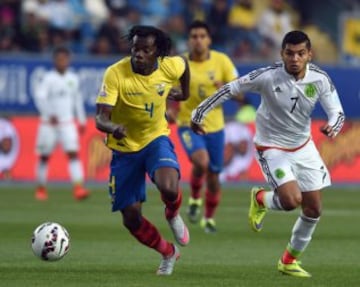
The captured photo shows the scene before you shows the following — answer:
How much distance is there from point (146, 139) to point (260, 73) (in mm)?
1265

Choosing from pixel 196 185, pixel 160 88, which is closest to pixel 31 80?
pixel 196 185

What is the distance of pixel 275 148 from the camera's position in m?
11.8

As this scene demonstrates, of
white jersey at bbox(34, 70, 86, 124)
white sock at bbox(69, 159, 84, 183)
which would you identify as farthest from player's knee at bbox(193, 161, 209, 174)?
white jersey at bbox(34, 70, 86, 124)

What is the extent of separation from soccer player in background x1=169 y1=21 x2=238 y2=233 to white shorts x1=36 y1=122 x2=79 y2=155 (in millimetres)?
5864

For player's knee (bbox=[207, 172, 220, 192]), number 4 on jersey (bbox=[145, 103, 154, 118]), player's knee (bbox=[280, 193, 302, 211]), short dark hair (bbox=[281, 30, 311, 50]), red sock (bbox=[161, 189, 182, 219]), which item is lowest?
player's knee (bbox=[207, 172, 220, 192])

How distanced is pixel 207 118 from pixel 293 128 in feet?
16.8

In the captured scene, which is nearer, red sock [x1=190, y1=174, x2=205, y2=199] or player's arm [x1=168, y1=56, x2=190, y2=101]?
player's arm [x1=168, y1=56, x2=190, y2=101]

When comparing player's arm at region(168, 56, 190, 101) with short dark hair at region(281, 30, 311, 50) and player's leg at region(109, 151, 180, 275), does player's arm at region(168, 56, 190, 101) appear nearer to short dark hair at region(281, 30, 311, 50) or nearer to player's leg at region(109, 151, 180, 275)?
player's leg at region(109, 151, 180, 275)

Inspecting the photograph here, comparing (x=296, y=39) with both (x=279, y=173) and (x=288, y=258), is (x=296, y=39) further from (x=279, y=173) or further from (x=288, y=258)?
(x=288, y=258)

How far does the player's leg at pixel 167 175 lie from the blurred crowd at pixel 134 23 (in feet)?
54.4

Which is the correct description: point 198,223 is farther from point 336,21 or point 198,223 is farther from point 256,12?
point 336,21

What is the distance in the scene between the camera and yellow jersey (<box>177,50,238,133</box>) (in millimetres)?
16656

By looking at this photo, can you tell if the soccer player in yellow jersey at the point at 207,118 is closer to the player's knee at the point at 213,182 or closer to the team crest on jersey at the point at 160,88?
the player's knee at the point at 213,182

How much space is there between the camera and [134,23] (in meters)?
29.6
